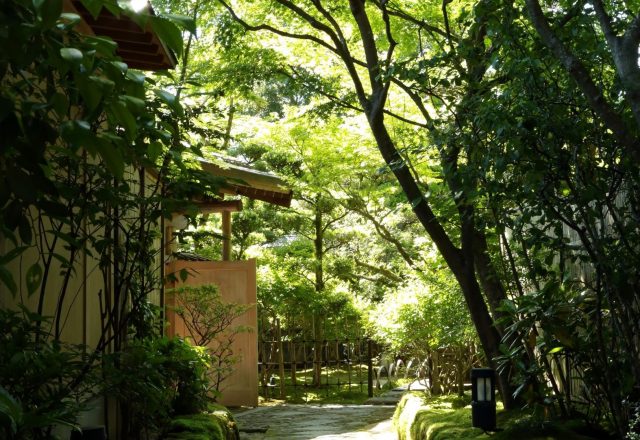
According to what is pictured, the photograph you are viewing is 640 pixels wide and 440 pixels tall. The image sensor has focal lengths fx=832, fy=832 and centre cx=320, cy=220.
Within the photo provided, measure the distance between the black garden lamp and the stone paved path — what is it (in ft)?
11.5

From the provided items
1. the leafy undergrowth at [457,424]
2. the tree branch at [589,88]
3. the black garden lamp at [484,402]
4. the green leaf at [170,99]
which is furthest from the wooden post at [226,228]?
the green leaf at [170,99]

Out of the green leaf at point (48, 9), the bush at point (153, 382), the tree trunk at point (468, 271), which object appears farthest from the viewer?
the tree trunk at point (468, 271)

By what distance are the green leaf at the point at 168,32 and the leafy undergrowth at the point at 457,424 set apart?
557 centimetres

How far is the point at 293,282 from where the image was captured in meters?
17.3

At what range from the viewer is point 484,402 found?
24.6 ft

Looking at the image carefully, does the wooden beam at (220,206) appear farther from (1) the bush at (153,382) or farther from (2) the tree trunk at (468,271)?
(2) the tree trunk at (468,271)

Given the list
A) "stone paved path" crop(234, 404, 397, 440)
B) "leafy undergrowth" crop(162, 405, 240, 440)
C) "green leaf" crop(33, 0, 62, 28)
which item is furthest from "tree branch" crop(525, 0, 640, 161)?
"stone paved path" crop(234, 404, 397, 440)

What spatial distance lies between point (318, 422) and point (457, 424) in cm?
485

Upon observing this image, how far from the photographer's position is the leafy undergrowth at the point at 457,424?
673cm

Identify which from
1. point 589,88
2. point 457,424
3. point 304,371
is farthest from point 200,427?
point 304,371

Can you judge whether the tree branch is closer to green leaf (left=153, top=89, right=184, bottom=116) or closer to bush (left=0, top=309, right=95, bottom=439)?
green leaf (left=153, top=89, right=184, bottom=116)

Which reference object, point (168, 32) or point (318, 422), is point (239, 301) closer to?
point (318, 422)

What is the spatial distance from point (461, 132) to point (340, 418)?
8.19 m

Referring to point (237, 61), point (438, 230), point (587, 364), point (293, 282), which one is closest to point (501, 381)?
point (438, 230)
